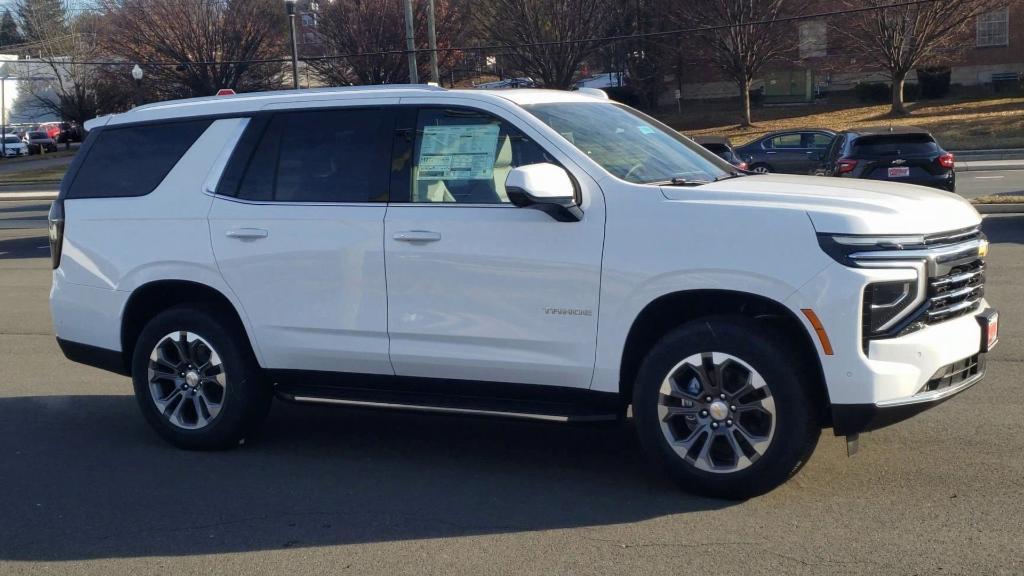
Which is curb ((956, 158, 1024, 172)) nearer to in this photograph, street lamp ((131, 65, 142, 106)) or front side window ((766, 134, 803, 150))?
front side window ((766, 134, 803, 150))

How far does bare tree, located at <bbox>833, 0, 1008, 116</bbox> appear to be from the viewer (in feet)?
132

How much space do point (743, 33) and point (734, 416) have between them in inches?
1547

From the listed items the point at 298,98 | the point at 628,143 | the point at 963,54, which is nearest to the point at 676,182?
the point at 628,143

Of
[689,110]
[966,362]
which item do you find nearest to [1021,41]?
[689,110]

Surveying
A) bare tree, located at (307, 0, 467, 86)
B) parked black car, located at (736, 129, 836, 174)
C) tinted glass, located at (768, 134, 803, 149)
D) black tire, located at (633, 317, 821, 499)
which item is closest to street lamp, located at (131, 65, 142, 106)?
bare tree, located at (307, 0, 467, 86)

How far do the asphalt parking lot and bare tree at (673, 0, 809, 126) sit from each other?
36.5 meters

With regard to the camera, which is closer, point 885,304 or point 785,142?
point 885,304

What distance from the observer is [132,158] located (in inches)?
260

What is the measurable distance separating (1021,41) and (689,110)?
14412mm

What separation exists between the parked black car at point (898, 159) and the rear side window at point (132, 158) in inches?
498

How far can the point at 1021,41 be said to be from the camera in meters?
47.5

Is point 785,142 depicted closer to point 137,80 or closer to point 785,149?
point 785,149

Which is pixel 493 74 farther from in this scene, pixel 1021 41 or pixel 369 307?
pixel 369 307

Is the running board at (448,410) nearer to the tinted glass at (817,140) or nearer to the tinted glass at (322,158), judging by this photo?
the tinted glass at (322,158)
